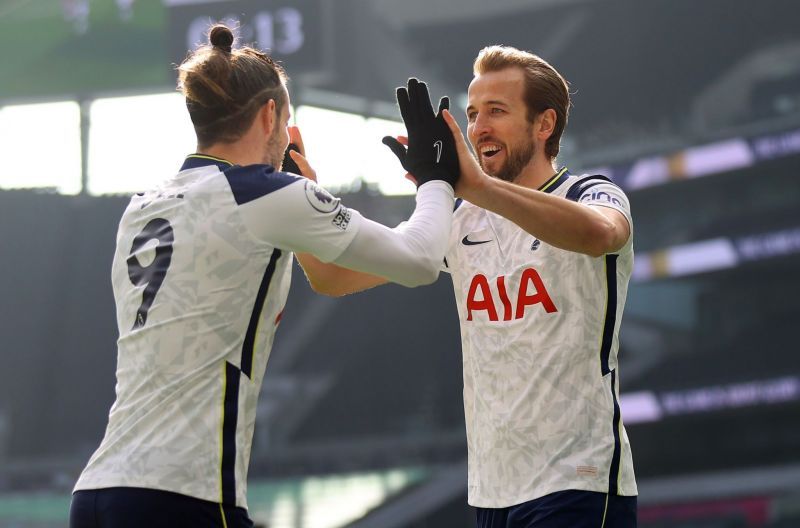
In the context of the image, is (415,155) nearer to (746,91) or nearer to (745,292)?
(745,292)

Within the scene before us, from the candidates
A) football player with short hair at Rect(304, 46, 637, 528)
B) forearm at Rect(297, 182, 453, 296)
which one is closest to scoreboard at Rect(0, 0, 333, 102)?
football player with short hair at Rect(304, 46, 637, 528)

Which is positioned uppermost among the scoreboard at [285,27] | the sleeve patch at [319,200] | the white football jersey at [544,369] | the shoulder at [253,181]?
the scoreboard at [285,27]

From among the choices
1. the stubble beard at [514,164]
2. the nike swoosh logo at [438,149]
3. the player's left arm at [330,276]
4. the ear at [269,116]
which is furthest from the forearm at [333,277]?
the ear at [269,116]

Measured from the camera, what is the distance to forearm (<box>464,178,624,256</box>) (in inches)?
119

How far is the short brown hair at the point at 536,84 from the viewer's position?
11.8 ft

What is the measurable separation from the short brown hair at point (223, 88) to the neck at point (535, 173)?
103cm

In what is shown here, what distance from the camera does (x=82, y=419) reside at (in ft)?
82.9

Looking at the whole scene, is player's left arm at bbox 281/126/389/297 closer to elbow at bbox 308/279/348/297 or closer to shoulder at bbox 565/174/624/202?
elbow at bbox 308/279/348/297

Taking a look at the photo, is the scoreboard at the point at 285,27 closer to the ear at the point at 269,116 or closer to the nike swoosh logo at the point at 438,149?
the nike swoosh logo at the point at 438,149

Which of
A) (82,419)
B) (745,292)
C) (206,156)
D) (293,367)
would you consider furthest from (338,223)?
(82,419)

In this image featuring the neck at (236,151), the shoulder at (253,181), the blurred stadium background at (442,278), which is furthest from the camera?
the blurred stadium background at (442,278)

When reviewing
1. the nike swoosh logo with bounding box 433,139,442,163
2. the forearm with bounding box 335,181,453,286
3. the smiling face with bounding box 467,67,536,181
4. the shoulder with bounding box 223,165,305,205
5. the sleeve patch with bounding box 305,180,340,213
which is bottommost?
the forearm with bounding box 335,181,453,286

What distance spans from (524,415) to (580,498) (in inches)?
10.7

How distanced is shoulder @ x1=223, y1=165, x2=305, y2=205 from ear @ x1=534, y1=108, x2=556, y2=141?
1.14m
